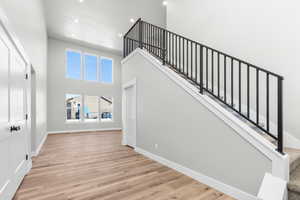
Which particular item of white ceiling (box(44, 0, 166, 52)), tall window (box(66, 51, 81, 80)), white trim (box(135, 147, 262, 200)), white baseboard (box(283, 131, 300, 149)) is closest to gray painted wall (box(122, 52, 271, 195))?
white trim (box(135, 147, 262, 200))

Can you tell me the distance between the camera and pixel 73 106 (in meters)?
8.64

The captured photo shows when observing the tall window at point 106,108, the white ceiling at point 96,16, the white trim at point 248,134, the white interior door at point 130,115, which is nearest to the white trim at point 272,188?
the white trim at point 248,134

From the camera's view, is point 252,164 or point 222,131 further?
point 222,131

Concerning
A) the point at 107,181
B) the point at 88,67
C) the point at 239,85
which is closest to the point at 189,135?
the point at 239,85

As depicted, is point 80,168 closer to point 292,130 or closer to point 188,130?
point 188,130

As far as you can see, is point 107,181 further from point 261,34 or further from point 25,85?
point 261,34

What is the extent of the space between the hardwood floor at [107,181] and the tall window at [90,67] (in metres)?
5.87

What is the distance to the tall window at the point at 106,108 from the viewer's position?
30.7ft

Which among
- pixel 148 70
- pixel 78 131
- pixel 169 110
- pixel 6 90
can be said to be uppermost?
pixel 148 70

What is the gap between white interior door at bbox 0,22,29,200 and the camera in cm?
181

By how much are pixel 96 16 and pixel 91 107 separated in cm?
498

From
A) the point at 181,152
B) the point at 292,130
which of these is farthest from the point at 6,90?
the point at 292,130

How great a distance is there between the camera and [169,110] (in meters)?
3.36

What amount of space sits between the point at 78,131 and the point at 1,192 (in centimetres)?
703
